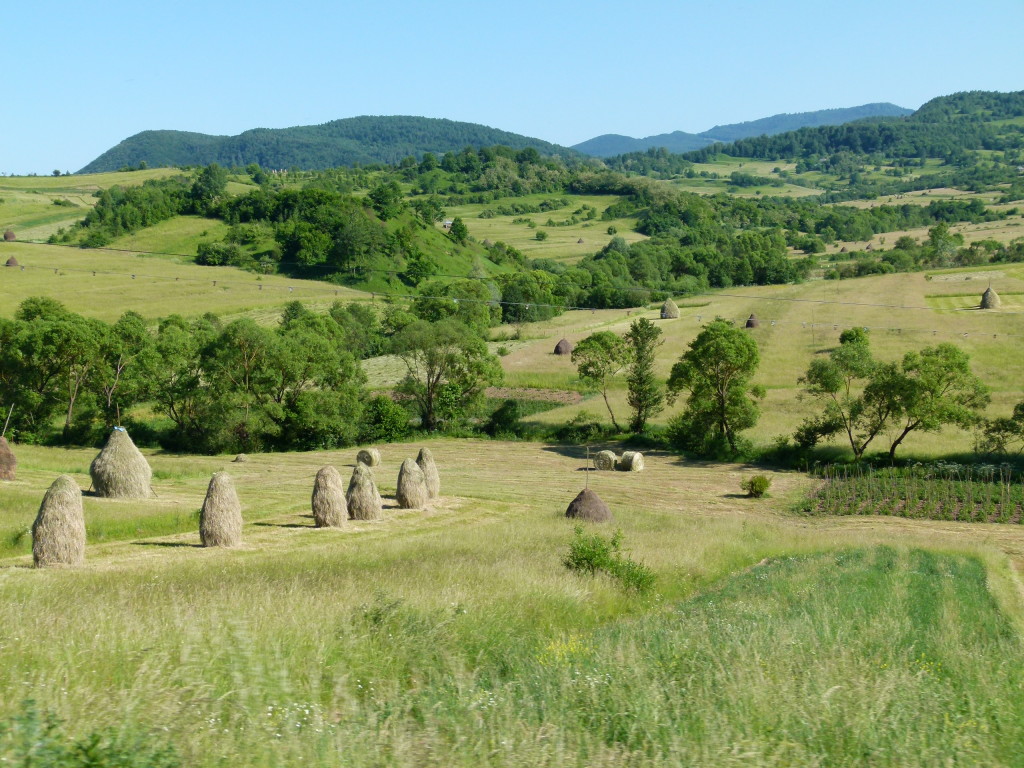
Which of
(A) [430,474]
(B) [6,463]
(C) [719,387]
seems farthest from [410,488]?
(C) [719,387]

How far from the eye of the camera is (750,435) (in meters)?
53.2

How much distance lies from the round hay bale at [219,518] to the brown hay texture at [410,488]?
9.36 meters

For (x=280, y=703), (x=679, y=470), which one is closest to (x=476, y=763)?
(x=280, y=703)

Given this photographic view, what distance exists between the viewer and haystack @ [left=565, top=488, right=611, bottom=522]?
32.8 m

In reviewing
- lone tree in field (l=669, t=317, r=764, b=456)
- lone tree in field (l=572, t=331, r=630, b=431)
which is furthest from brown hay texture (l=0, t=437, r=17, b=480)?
lone tree in field (l=669, t=317, r=764, b=456)

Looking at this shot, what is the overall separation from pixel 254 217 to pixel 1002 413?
99.5 m

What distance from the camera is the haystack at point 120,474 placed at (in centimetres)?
3312

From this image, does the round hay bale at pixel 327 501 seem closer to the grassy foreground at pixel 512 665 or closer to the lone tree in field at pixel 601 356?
the grassy foreground at pixel 512 665

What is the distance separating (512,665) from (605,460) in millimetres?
39769

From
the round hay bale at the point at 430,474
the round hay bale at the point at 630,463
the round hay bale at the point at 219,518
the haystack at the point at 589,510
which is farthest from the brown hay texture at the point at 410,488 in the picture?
the round hay bale at the point at 630,463

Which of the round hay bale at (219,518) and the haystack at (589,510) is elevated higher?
the round hay bale at (219,518)

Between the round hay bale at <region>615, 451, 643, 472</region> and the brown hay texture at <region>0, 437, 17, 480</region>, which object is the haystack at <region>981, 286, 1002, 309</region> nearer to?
the round hay bale at <region>615, 451, 643, 472</region>

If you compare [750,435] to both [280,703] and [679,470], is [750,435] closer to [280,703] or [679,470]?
[679,470]

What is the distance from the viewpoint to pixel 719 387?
51469 millimetres
